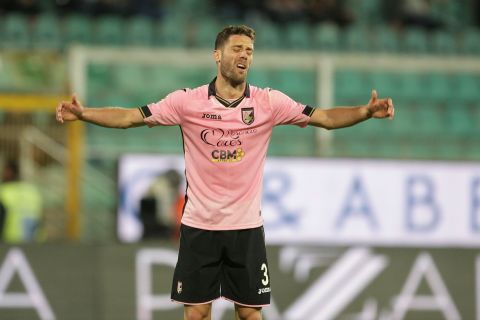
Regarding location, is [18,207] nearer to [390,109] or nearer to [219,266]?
[219,266]

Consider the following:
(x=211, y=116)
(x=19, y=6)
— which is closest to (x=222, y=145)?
(x=211, y=116)

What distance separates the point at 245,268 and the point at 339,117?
98cm

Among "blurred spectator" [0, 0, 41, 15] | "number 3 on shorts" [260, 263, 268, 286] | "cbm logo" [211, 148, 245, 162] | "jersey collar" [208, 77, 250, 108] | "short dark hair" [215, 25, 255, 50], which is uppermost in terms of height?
"blurred spectator" [0, 0, 41, 15]

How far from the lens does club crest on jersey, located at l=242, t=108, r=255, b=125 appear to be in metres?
5.90

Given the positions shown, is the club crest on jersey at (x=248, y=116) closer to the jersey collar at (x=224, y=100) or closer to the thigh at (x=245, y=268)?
the jersey collar at (x=224, y=100)

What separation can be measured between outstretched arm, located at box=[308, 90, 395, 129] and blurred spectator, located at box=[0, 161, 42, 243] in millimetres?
4222

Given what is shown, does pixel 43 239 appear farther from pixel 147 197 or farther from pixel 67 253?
pixel 147 197

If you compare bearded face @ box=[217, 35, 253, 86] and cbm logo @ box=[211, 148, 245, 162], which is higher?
bearded face @ box=[217, 35, 253, 86]

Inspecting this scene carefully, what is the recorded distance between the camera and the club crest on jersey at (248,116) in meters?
5.90

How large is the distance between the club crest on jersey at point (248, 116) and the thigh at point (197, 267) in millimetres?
642

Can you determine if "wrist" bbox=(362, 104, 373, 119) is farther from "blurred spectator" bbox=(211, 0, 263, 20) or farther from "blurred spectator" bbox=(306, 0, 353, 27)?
"blurred spectator" bbox=(306, 0, 353, 27)

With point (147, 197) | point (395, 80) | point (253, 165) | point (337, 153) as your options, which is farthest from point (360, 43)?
point (253, 165)

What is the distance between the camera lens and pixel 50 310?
9523 mm

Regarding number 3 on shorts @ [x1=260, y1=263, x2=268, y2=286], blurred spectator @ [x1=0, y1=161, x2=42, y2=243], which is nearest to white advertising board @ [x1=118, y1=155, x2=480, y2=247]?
blurred spectator @ [x1=0, y1=161, x2=42, y2=243]
